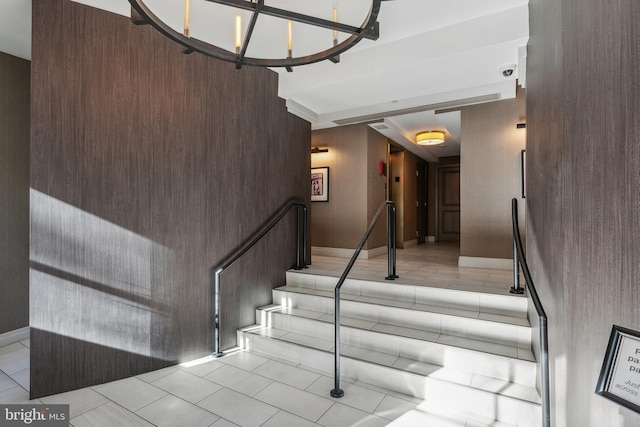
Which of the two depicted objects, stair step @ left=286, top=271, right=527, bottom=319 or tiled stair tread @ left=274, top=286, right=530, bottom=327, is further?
stair step @ left=286, top=271, right=527, bottom=319

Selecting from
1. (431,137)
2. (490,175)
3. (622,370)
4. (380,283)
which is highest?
(431,137)

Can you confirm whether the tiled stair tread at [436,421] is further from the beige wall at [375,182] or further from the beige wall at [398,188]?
the beige wall at [398,188]

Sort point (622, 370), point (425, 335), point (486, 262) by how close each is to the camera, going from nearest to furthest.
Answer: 1. point (622, 370)
2. point (425, 335)
3. point (486, 262)

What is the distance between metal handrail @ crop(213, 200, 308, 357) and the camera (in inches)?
134

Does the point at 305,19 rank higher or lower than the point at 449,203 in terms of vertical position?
higher

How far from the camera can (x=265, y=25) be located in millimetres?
3072

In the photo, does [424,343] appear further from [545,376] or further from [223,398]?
[223,398]

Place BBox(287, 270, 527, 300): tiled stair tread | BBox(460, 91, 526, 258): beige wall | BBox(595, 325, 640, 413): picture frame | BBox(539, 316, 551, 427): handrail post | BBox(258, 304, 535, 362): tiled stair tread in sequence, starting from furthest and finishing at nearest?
BBox(460, 91, 526, 258): beige wall
BBox(287, 270, 527, 300): tiled stair tread
BBox(258, 304, 535, 362): tiled stair tread
BBox(539, 316, 551, 427): handrail post
BBox(595, 325, 640, 413): picture frame

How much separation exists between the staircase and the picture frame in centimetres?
159

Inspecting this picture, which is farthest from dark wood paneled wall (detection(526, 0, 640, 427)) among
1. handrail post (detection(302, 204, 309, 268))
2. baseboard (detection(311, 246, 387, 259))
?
baseboard (detection(311, 246, 387, 259))

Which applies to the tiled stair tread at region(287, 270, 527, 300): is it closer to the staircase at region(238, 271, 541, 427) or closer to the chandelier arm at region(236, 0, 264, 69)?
the staircase at region(238, 271, 541, 427)

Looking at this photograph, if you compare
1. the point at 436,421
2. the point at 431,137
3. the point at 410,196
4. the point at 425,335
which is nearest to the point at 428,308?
the point at 425,335

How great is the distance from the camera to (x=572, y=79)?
142cm

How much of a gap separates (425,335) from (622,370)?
219 centimetres
